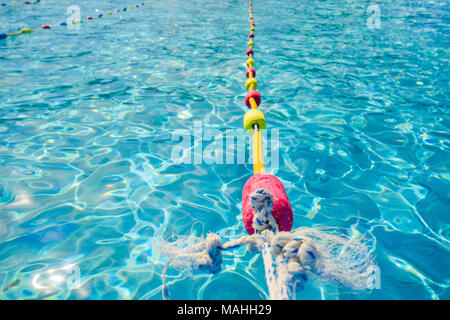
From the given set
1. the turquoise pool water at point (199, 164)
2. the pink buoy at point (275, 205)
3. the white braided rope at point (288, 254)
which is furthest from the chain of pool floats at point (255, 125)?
the white braided rope at point (288, 254)

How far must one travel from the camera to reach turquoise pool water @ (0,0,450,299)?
5.87ft

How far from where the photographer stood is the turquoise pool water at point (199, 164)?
179cm

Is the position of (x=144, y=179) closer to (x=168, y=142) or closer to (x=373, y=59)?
(x=168, y=142)

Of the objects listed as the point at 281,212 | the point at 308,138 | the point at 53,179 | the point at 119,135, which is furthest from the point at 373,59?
the point at 53,179

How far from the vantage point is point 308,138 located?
10.2 ft

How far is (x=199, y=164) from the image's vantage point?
9.14 ft

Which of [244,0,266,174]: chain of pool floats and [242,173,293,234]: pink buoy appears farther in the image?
[244,0,266,174]: chain of pool floats

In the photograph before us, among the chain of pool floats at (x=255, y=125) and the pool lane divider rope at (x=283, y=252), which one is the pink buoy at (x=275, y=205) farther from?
the chain of pool floats at (x=255, y=125)

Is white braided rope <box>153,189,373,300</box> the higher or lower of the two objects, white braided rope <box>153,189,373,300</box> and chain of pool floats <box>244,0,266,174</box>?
the lower

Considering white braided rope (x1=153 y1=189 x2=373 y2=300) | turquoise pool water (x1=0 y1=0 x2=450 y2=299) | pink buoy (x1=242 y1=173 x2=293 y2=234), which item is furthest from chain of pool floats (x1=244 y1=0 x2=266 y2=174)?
white braided rope (x1=153 y1=189 x2=373 y2=300)

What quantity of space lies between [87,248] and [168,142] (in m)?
1.42

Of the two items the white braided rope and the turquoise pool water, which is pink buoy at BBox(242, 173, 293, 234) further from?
the turquoise pool water

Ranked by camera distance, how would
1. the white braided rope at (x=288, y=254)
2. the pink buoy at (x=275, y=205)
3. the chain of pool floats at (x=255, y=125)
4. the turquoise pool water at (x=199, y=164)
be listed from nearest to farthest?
the white braided rope at (x=288, y=254)
the pink buoy at (x=275, y=205)
the turquoise pool water at (x=199, y=164)
the chain of pool floats at (x=255, y=125)

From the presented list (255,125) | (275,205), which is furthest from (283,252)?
(255,125)
